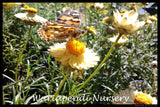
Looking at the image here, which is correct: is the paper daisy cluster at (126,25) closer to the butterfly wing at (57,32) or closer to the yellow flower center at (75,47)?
the yellow flower center at (75,47)

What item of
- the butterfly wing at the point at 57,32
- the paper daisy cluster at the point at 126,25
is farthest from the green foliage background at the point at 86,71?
the paper daisy cluster at the point at 126,25

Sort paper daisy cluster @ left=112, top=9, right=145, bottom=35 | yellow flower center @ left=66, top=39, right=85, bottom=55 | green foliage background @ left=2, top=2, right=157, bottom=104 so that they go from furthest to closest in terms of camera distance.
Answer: green foliage background @ left=2, top=2, right=157, bottom=104 < yellow flower center @ left=66, top=39, right=85, bottom=55 < paper daisy cluster @ left=112, top=9, right=145, bottom=35

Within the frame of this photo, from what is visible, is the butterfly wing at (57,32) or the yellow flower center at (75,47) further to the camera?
the butterfly wing at (57,32)

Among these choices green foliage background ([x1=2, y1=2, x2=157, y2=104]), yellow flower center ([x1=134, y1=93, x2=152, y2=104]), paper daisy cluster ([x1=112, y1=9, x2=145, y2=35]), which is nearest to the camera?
paper daisy cluster ([x1=112, y1=9, x2=145, y2=35])

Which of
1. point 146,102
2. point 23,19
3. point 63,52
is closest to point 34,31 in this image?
point 23,19

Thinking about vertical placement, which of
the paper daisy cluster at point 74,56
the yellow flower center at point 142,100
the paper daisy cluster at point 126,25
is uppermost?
the paper daisy cluster at point 126,25

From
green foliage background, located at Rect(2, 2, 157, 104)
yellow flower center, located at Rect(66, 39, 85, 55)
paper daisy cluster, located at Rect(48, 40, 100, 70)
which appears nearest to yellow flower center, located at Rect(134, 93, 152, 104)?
green foliage background, located at Rect(2, 2, 157, 104)

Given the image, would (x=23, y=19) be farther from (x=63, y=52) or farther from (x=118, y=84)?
(x=118, y=84)

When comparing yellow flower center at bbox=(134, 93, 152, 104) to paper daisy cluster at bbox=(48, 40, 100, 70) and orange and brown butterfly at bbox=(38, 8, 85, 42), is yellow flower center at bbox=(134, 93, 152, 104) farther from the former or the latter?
orange and brown butterfly at bbox=(38, 8, 85, 42)

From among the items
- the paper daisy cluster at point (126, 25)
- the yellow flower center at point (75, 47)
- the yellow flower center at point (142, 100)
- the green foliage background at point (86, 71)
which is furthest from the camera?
the green foliage background at point (86, 71)
